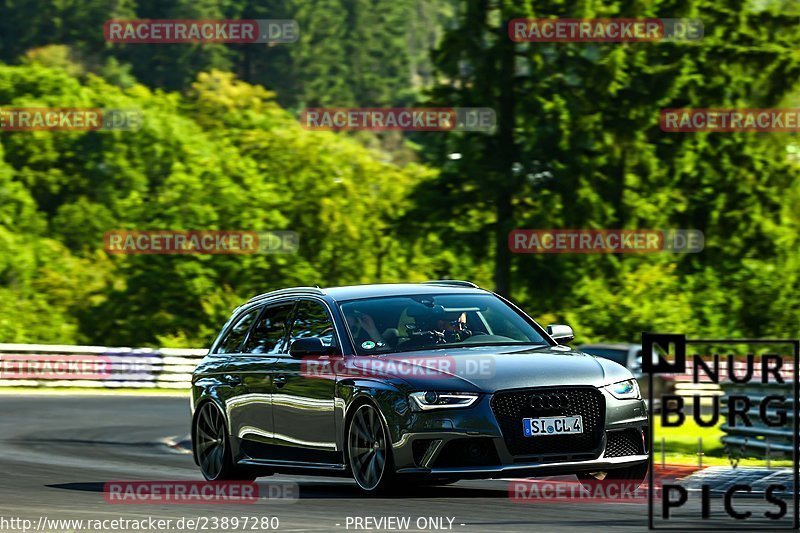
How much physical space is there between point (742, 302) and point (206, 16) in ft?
252

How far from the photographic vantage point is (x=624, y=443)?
12.1 m

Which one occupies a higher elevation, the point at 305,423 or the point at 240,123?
the point at 240,123

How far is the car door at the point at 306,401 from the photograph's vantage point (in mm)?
12836

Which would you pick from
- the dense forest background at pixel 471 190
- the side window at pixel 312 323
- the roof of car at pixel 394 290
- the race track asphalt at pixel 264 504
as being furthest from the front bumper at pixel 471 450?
the dense forest background at pixel 471 190

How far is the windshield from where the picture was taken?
1284cm

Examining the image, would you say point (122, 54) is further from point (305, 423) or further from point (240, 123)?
point (305, 423)

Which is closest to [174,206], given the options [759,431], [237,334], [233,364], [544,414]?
[759,431]

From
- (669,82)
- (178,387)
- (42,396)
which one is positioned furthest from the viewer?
(669,82)

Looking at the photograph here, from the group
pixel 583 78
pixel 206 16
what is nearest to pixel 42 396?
pixel 583 78

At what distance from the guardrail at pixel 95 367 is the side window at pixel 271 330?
3073 cm

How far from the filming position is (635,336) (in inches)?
2112

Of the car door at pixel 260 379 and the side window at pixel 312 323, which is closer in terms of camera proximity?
the side window at pixel 312 323

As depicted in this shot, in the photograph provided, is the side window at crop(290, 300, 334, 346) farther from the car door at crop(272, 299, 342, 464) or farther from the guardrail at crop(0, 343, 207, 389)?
the guardrail at crop(0, 343, 207, 389)

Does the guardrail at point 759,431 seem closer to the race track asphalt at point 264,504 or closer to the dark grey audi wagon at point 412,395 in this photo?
the race track asphalt at point 264,504
